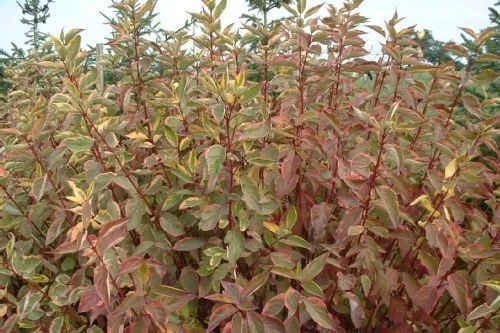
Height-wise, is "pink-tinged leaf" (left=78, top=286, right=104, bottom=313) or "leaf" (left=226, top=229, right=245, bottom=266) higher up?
"leaf" (left=226, top=229, right=245, bottom=266)

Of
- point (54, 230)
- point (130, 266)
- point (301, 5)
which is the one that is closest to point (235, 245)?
point (130, 266)

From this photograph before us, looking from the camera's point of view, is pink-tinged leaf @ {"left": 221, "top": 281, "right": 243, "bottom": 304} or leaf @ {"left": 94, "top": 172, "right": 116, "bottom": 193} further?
leaf @ {"left": 94, "top": 172, "right": 116, "bottom": 193}

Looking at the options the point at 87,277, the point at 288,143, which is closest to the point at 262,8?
the point at 288,143

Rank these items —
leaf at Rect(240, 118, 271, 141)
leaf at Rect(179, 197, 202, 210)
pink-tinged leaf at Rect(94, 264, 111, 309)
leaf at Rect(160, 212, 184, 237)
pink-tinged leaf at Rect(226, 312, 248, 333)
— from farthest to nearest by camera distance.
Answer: leaf at Rect(160, 212, 184, 237), leaf at Rect(179, 197, 202, 210), leaf at Rect(240, 118, 271, 141), pink-tinged leaf at Rect(226, 312, 248, 333), pink-tinged leaf at Rect(94, 264, 111, 309)

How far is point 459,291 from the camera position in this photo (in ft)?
5.29

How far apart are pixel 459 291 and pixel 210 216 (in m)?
0.79

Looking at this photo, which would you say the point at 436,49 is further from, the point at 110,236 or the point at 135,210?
the point at 110,236

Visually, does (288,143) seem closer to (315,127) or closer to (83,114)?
(315,127)

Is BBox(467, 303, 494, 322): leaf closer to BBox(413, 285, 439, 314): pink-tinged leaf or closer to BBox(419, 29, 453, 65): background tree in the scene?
BBox(413, 285, 439, 314): pink-tinged leaf

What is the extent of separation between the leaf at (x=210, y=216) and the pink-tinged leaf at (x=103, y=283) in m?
0.32

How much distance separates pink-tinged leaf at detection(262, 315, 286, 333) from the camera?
4.91 ft

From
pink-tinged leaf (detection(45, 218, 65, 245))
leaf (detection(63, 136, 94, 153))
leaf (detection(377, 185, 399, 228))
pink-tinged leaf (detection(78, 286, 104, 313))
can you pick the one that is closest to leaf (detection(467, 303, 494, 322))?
leaf (detection(377, 185, 399, 228))

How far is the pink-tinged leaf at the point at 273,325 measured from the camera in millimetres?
1497

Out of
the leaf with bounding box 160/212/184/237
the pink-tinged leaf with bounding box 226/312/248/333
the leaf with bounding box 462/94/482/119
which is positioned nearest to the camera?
the pink-tinged leaf with bounding box 226/312/248/333
